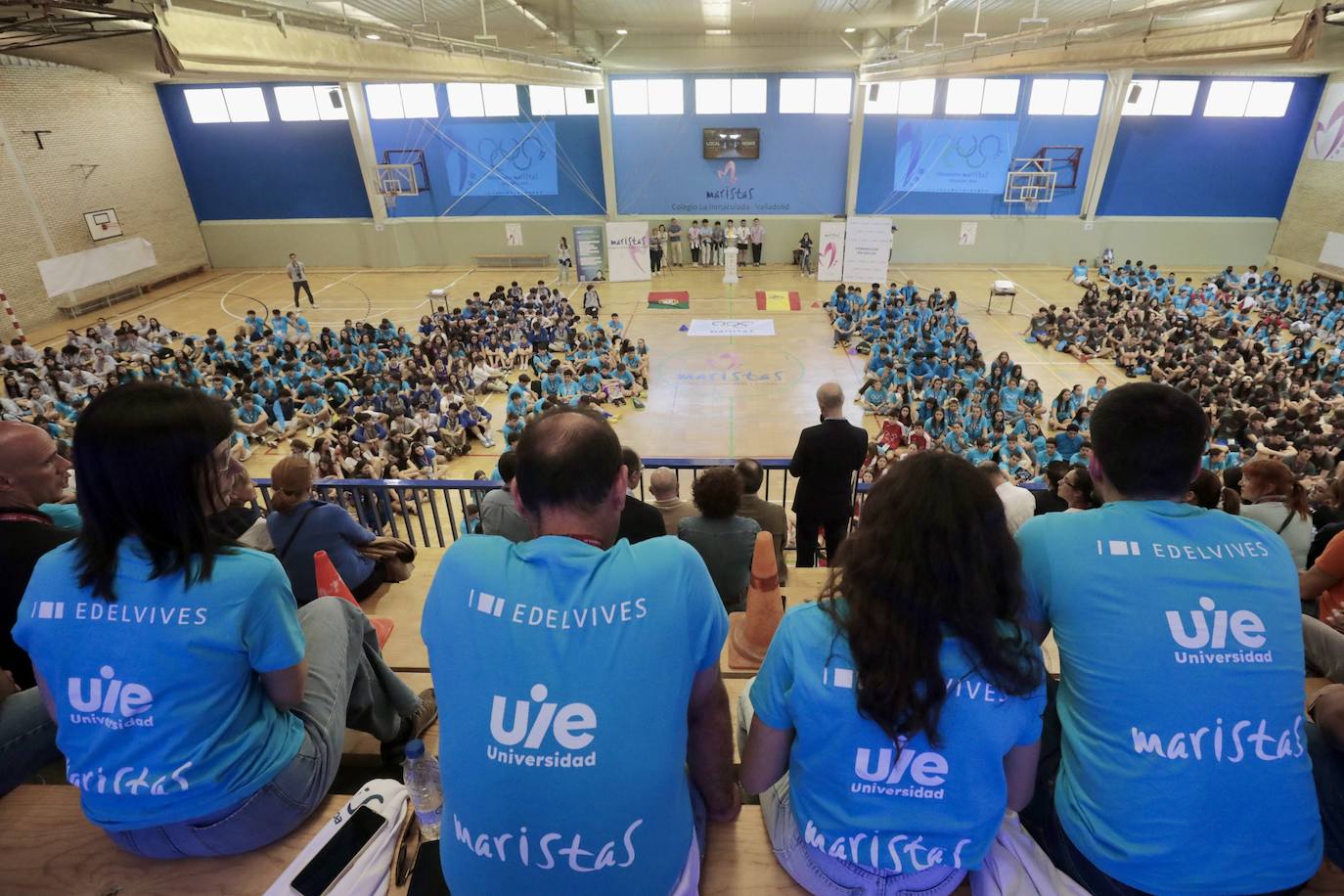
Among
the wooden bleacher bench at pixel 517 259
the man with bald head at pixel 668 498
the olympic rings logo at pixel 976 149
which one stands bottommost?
the wooden bleacher bench at pixel 517 259

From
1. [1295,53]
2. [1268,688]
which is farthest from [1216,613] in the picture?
[1295,53]

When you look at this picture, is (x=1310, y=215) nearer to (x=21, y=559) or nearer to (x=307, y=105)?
(x=21, y=559)

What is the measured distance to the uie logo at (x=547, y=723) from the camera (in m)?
1.58

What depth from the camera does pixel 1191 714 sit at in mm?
1773

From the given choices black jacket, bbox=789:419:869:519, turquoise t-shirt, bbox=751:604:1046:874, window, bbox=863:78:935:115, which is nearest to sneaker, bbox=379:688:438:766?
turquoise t-shirt, bbox=751:604:1046:874

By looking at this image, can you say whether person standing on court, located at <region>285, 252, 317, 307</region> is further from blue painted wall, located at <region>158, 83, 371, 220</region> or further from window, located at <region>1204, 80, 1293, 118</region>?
window, located at <region>1204, 80, 1293, 118</region>

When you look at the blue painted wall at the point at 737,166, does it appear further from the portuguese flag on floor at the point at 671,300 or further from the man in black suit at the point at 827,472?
the man in black suit at the point at 827,472

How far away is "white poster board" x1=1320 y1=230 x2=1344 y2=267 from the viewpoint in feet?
68.6

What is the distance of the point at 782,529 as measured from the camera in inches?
207

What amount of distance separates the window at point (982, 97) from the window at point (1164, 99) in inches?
144

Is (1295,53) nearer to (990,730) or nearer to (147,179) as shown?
(990,730)

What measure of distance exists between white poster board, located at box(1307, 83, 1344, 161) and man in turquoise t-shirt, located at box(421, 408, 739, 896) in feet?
98.8

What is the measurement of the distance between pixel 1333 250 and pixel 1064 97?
9.45m

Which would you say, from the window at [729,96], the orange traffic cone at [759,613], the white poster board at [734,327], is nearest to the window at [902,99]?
the window at [729,96]
